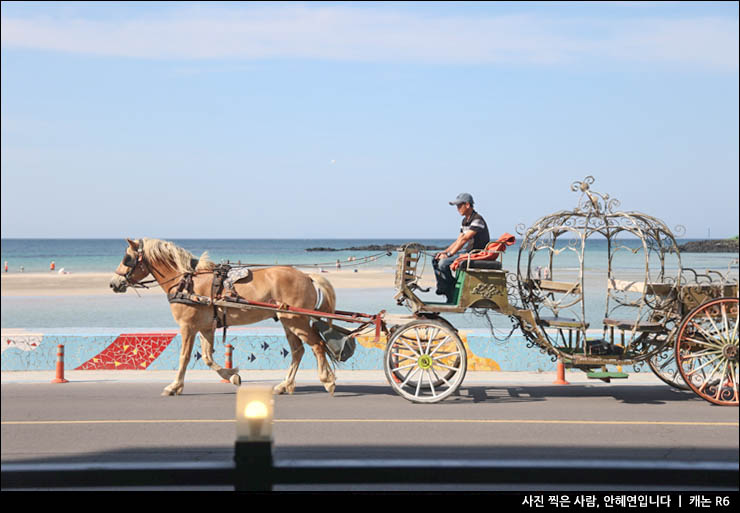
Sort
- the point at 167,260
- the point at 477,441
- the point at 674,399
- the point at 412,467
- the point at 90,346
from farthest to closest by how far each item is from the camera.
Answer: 1. the point at 90,346
2. the point at 167,260
3. the point at 674,399
4. the point at 477,441
5. the point at 412,467

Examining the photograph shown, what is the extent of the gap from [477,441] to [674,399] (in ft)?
13.4

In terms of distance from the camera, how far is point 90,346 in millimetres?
14125

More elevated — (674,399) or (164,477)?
(164,477)

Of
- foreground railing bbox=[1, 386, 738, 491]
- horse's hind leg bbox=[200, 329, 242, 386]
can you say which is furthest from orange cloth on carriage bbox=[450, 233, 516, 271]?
foreground railing bbox=[1, 386, 738, 491]

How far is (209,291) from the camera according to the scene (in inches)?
454

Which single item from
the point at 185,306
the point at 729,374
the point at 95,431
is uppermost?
the point at 185,306

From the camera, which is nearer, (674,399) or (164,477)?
(164,477)

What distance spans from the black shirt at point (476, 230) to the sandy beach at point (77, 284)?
32870 millimetres

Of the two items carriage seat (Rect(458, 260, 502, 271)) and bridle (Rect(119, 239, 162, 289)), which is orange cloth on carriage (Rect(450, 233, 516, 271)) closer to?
carriage seat (Rect(458, 260, 502, 271))

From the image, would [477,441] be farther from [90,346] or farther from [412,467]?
[90,346]

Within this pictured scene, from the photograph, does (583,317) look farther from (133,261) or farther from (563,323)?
(133,261)

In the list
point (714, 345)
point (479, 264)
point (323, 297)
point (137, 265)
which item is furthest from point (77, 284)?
point (714, 345)

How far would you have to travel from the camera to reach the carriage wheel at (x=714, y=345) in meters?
10.1
